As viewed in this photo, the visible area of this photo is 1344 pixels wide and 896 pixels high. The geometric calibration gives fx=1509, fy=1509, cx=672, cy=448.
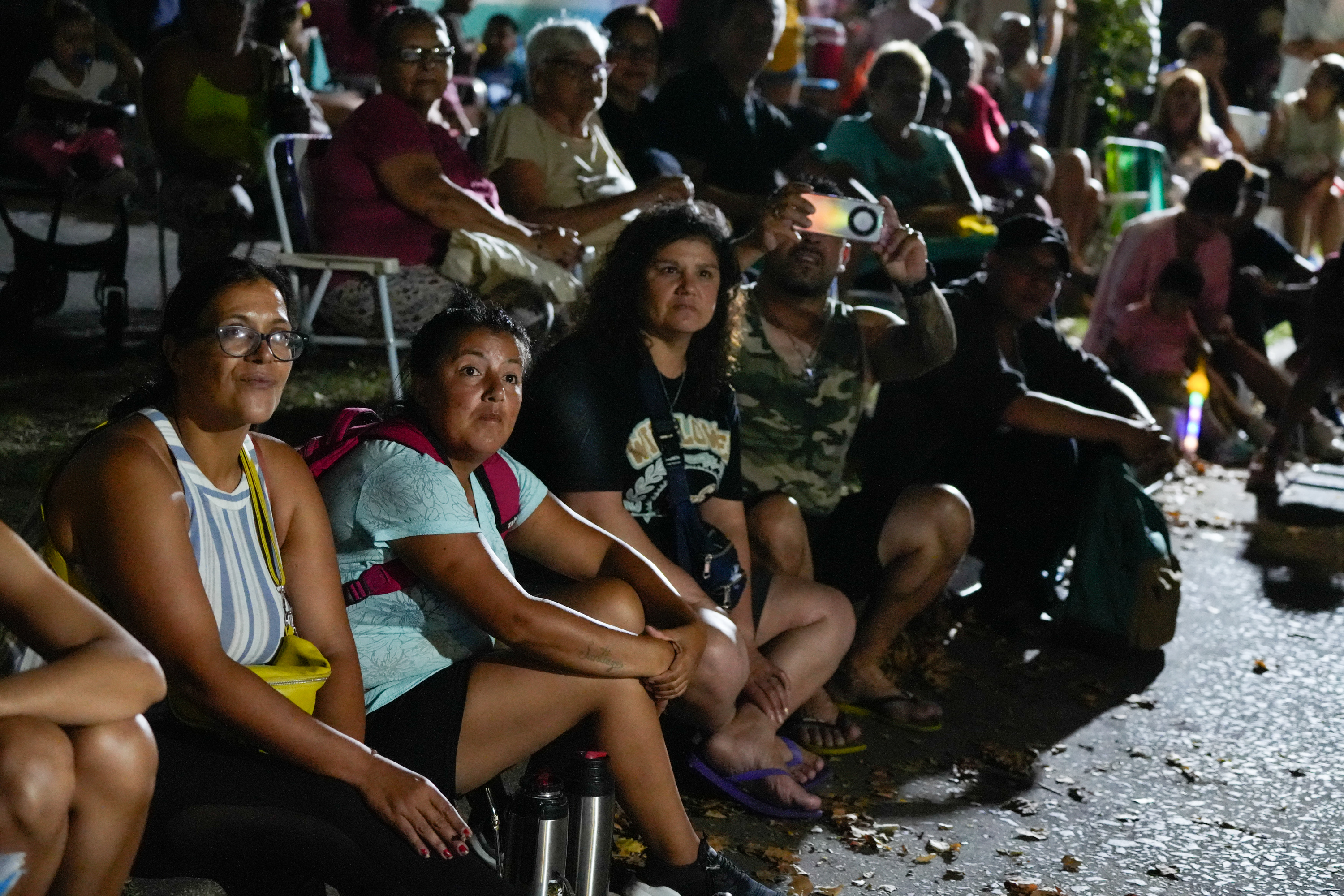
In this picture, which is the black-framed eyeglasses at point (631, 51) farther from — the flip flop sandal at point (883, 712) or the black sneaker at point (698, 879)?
the black sneaker at point (698, 879)

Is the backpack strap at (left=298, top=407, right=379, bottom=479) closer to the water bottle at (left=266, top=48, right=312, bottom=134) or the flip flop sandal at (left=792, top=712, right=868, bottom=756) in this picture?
the flip flop sandal at (left=792, top=712, right=868, bottom=756)

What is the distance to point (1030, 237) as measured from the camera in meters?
5.12

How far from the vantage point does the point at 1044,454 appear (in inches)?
208

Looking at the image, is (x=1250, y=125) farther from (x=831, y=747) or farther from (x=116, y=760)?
(x=116, y=760)

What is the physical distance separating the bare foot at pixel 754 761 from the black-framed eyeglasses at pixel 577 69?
2.90 metres

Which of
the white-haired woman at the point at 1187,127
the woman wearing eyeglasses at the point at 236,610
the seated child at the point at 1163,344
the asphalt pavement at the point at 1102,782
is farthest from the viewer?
the white-haired woman at the point at 1187,127

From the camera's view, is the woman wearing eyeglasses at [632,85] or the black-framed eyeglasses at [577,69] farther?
the woman wearing eyeglasses at [632,85]

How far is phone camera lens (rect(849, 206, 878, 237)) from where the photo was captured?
4.44 meters

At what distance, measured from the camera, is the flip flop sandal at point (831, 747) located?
4.23 meters

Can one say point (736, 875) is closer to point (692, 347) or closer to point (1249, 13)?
point (692, 347)

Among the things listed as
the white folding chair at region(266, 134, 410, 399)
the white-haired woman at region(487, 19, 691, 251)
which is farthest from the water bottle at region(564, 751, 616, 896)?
the white-haired woman at region(487, 19, 691, 251)

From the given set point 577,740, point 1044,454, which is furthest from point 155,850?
point 1044,454

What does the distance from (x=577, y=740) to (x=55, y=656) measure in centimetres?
115

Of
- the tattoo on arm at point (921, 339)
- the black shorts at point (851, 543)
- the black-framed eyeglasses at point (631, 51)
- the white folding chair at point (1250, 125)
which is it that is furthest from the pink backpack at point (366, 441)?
the white folding chair at point (1250, 125)
